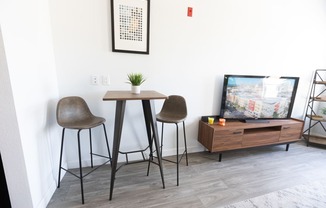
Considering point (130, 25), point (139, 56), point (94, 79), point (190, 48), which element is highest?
point (130, 25)

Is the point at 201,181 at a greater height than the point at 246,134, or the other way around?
the point at 246,134

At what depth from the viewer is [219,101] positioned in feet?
8.39

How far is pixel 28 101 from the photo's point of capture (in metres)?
1.29

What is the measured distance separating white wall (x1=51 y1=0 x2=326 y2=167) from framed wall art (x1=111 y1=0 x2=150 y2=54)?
78mm

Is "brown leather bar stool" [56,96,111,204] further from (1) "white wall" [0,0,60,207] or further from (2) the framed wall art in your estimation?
(2) the framed wall art

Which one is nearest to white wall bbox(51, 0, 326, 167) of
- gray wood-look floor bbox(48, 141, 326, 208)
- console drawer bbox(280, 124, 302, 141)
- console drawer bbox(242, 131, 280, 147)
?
gray wood-look floor bbox(48, 141, 326, 208)

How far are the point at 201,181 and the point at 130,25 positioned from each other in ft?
6.72

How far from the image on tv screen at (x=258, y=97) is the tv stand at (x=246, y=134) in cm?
17

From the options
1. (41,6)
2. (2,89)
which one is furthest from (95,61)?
(2,89)

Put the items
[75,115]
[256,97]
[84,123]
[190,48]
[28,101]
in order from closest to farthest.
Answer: [28,101], [84,123], [75,115], [190,48], [256,97]

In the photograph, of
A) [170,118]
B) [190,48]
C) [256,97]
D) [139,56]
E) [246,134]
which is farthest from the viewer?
[256,97]

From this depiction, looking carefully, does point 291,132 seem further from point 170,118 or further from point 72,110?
point 72,110

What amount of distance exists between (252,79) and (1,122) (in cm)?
290

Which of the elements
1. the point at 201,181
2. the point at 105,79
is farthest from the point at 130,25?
the point at 201,181
